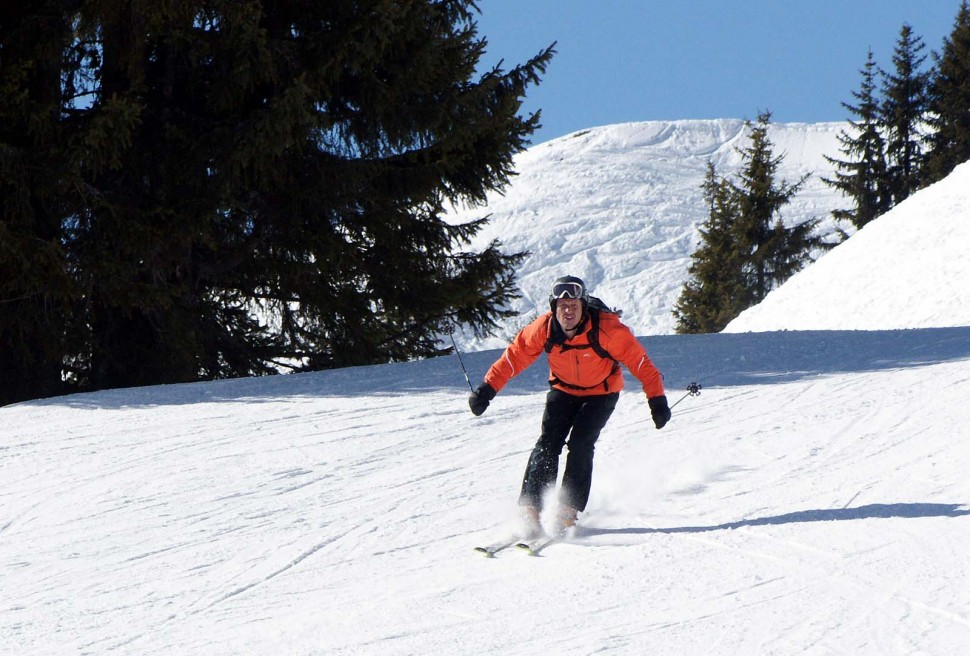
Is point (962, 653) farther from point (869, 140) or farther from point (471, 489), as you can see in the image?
point (869, 140)

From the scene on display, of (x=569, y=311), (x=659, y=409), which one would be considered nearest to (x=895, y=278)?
(x=659, y=409)

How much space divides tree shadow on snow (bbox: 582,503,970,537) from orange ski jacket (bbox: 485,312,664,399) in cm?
80

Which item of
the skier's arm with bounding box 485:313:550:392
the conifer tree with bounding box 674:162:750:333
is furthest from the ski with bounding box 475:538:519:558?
the conifer tree with bounding box 674:162:750:333

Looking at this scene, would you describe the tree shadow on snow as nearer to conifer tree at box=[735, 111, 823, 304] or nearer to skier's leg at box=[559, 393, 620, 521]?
skier's leg at box=[559, 393, 620, 521]

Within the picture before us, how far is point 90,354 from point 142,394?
4796 millimetres

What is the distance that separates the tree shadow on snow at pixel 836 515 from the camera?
6129 millimetres

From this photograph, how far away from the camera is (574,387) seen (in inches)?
248

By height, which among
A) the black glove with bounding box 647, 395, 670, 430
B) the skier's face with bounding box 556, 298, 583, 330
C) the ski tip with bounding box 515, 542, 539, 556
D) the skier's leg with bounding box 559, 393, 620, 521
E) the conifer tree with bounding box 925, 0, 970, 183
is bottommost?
the ski tip with bounding box 515, 542, 539, 556

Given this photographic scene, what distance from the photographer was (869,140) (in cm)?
4378

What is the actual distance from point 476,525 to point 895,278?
20.9 m

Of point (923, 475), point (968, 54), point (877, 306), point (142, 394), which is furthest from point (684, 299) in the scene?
point (923, 475)

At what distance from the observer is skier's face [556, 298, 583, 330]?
5980mm

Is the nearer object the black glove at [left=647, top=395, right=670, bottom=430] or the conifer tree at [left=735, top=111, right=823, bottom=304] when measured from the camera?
the black glove at [left=647, top=395, right=670, bottom=430]

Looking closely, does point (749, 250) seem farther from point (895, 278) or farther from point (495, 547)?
point (495, 547)
